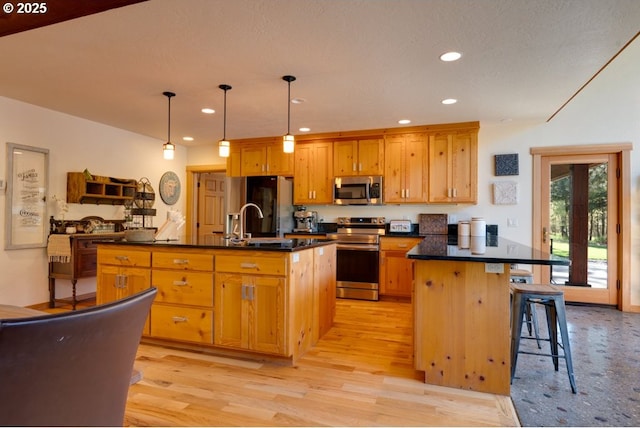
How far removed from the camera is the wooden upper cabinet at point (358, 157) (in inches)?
186

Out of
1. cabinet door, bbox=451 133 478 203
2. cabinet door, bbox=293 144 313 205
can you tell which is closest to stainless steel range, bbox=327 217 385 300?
cabinet door, bbox=293 144 313 205

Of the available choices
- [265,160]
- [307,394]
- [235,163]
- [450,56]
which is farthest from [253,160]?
[307,394]

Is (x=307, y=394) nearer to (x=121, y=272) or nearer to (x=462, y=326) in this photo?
(x=462, y=326)

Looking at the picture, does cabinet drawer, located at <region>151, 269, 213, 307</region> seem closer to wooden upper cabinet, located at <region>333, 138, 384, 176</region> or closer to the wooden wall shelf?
the wooden wall shelf

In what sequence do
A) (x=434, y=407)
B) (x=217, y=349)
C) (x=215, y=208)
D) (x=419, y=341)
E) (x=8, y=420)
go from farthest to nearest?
(x=215, y=208)
(x=217, y=349)
(x=419, y=341)
(x=434, y=407)
(x=8, y=420)

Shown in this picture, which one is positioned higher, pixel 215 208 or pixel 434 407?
pixel 215 208

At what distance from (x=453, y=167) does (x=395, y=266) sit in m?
1.50

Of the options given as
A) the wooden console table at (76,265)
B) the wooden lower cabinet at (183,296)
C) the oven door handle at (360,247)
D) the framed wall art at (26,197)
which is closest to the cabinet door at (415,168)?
the oven door handle at (360,247)

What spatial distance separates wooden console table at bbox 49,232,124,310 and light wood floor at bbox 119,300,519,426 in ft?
5.74

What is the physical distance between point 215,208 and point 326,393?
16.0 feet

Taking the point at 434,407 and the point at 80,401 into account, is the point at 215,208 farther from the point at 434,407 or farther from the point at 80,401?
the point at 80,401

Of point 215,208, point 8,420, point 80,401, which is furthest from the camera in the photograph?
point 215,208

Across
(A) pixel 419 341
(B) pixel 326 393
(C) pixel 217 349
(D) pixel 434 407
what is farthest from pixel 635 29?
(C) pixel 217 349

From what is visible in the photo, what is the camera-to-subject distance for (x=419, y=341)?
86.5 inches
